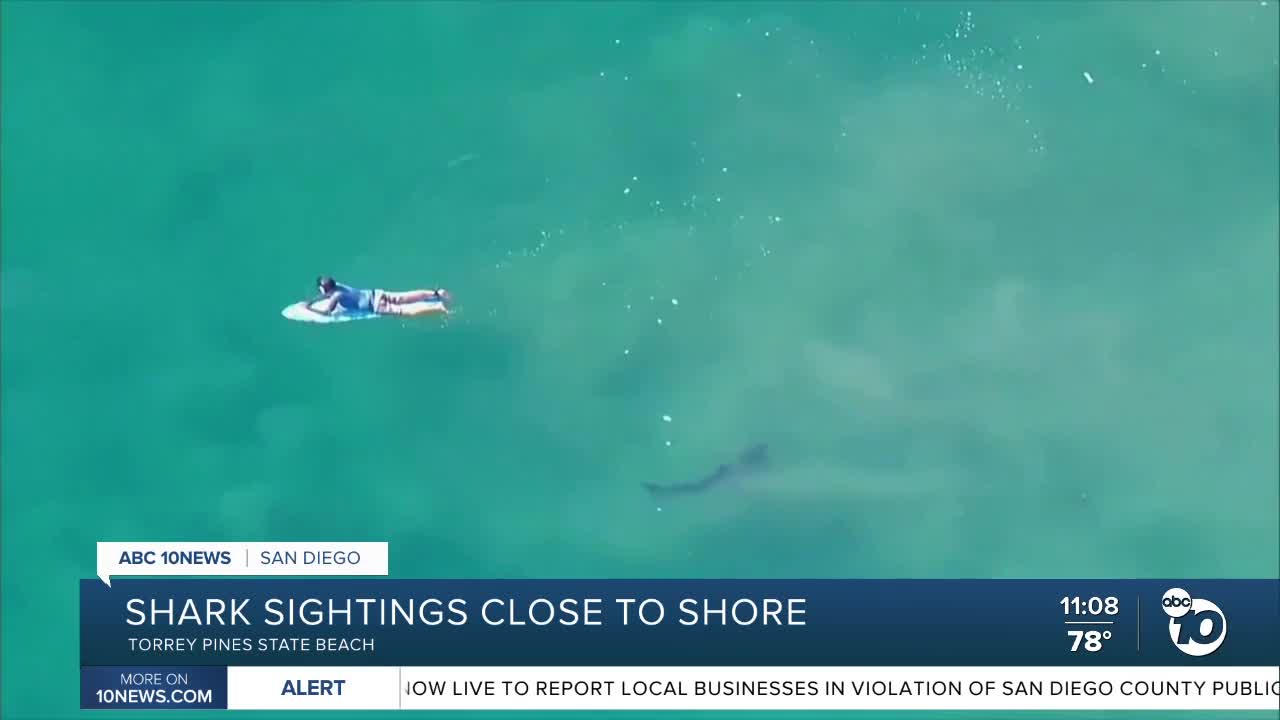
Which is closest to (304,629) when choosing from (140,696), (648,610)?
(140,696)

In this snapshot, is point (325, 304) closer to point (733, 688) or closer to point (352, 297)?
point (352, 297)

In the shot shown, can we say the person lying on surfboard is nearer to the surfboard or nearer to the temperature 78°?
the surfboard

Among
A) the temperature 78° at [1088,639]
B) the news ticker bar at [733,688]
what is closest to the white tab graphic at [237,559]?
the news ticker bar at [733,688]

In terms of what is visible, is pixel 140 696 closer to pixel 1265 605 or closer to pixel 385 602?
pixel 385 602

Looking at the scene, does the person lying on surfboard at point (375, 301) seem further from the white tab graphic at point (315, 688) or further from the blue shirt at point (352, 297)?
the white tab graphic at point (315, 688)

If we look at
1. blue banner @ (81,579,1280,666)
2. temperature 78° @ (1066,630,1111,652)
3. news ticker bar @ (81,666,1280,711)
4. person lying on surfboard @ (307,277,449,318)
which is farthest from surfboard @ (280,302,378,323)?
temperature 78° @ (1066,630,1111,652)
